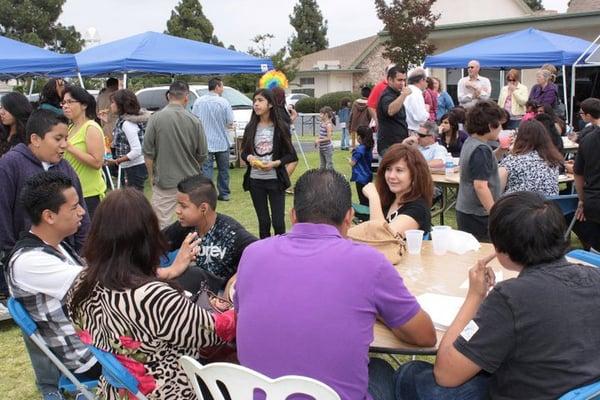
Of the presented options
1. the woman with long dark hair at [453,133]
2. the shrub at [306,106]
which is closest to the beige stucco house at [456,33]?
the shrub at [306,106]

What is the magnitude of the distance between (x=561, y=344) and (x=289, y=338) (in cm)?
78

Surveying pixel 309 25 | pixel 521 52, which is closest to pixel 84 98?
pixel 521 52

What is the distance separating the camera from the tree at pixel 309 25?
53.9 meters

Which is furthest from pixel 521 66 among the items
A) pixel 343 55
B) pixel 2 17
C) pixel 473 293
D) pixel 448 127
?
pixel 343 55

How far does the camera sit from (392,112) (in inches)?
247

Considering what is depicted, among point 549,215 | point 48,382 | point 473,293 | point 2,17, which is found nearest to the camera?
point 549,215

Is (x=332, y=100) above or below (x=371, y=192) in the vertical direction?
above

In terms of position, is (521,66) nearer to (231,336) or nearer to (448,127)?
(448,127)

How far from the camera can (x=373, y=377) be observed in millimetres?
2154

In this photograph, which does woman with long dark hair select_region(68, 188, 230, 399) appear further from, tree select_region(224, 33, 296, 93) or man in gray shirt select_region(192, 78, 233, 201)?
tree select_region(224, 33, 296, 93)

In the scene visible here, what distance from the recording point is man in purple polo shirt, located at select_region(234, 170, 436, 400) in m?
1.62

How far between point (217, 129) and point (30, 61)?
2.62 m

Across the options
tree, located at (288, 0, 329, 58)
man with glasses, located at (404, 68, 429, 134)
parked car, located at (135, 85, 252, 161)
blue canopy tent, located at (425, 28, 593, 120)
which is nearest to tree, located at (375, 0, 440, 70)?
blue canopy tent, located at (425, 28, 593, 120)

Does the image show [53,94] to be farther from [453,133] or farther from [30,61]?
[453,133]
